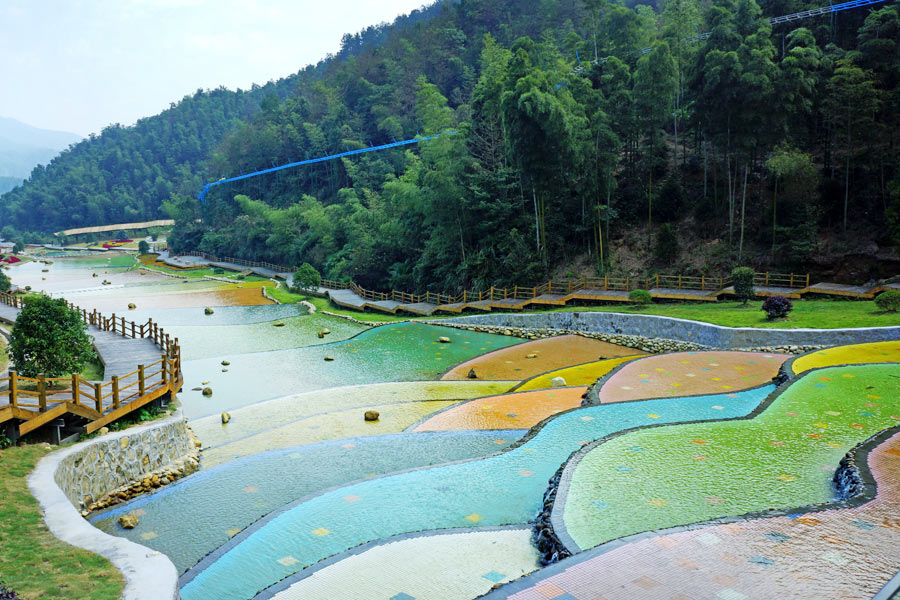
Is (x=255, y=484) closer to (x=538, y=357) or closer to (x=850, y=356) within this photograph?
(x=538, y=357)

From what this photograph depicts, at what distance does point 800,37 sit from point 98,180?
119264 mm

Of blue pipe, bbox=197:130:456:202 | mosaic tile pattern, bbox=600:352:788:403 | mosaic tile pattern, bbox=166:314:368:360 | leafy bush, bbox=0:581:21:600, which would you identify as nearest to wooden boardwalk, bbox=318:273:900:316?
mosaic tile pattern, bbox=166:314:368:360

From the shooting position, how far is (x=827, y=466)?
820cm

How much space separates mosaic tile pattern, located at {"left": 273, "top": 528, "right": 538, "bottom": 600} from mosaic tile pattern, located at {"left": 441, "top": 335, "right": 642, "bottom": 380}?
38.1 feet

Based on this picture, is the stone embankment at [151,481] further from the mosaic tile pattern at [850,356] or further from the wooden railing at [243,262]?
the wooden railing at [243,262]

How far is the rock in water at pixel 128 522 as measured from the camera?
9.28 metres

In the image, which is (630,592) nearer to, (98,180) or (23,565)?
(23,565)

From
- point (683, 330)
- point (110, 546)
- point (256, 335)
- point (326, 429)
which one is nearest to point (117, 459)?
point (326, 429)

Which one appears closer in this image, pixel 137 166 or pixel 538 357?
pixel 538 357

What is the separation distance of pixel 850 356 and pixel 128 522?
15.3 m

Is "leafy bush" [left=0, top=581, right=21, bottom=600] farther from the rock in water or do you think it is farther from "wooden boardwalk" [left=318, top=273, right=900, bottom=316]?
"wooden boardwalk" [left=318, top=273, right=900, bottom=316]

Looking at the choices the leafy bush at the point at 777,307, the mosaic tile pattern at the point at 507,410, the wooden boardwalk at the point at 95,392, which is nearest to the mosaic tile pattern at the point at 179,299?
the wooden boardwalk at the point at 95,392

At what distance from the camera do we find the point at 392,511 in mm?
8508

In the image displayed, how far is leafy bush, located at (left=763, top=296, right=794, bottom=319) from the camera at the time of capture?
19.3m
